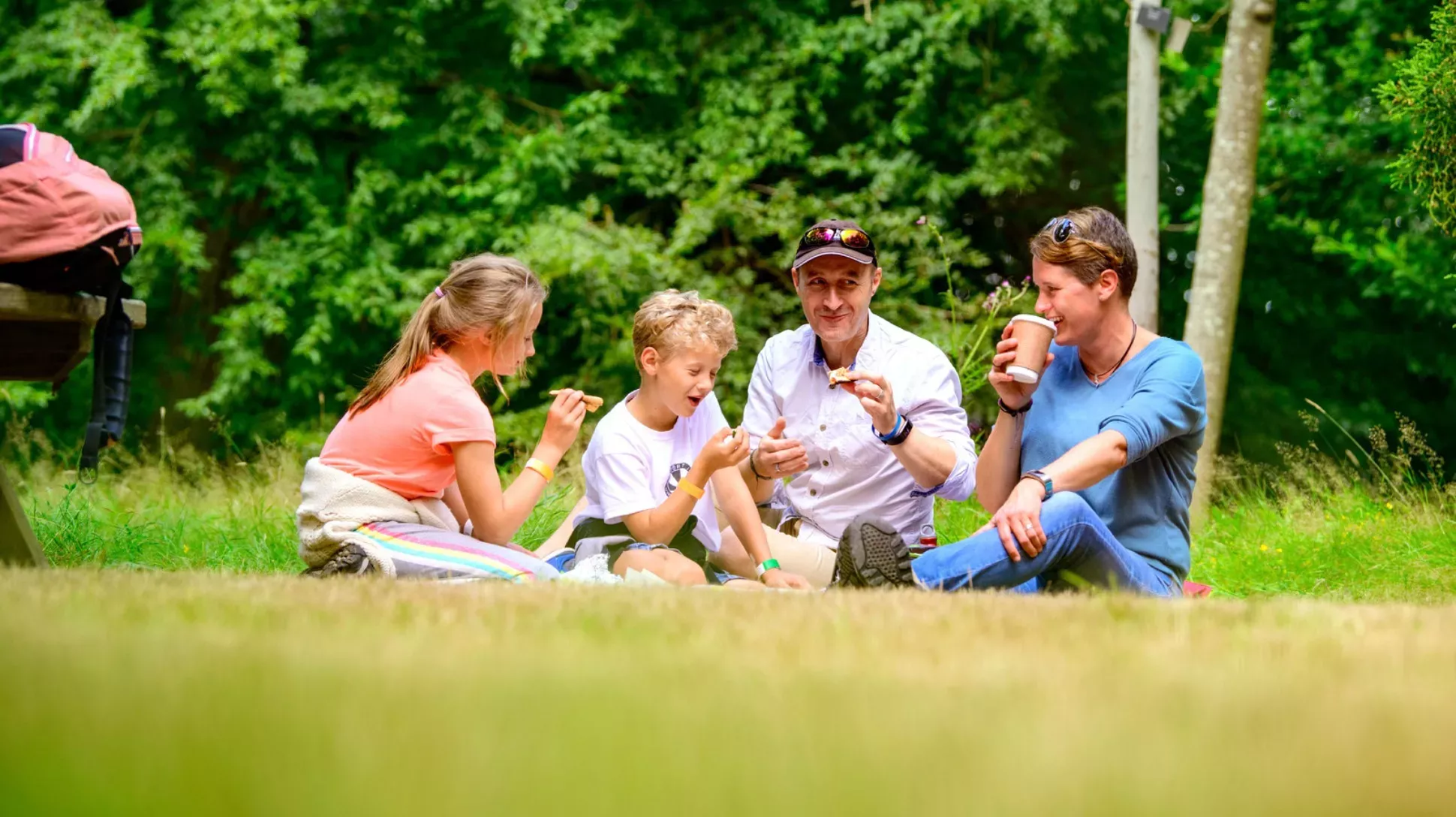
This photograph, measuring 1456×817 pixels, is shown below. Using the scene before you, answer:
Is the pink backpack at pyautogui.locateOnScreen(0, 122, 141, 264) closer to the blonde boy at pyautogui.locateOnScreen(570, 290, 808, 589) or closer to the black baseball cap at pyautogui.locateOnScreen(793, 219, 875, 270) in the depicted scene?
the blonde boy at pyautogui.locateOnScreen(570, 290, 808, 589)

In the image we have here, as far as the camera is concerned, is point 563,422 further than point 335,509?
Yes

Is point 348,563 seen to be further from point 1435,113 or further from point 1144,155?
point 1144,155

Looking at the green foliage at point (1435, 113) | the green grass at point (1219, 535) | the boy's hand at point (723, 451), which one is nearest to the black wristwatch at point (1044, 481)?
the boy's hand at point (723, 451)

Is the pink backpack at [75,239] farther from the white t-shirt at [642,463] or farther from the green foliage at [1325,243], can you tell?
the green foliage at [1325,243]

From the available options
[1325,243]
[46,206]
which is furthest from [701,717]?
[1325,243]

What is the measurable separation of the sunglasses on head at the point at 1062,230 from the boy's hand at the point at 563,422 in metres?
1.51

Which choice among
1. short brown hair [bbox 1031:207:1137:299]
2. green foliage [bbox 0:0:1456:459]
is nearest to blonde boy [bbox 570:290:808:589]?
short brown hair [bbox 1031:207:1137:299]

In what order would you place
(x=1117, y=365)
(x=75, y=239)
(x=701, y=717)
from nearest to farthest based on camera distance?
1. (x=701, y=717)
2. (x=75, y=239)
3. (x=1117, y=365)

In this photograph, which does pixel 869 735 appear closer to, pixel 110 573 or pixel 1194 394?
pixel 110 573

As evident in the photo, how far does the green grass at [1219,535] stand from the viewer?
19.3ft

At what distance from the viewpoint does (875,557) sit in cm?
383

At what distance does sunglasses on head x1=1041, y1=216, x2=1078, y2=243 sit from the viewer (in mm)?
4008

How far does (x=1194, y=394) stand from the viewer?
393 centimetres

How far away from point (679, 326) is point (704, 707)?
2.99 metres
